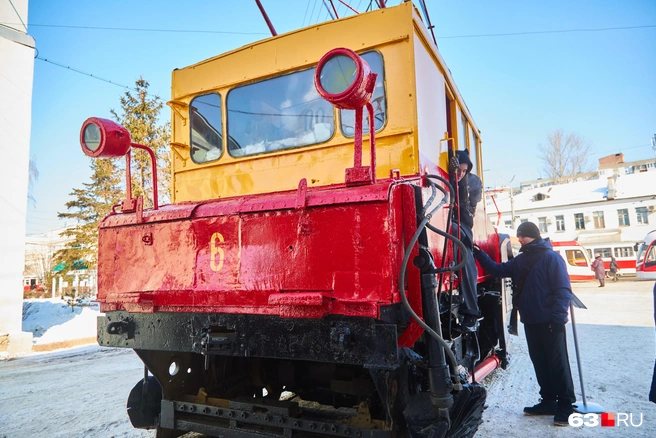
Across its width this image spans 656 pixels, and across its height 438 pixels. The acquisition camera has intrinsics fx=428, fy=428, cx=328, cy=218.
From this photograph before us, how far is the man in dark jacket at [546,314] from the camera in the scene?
160 inches

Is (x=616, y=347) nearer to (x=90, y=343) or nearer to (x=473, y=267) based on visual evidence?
(x=473, y=267)

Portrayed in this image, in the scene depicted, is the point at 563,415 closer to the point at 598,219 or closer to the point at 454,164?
the point at 454,164

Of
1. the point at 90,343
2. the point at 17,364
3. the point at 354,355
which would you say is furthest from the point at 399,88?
the point at 90,343

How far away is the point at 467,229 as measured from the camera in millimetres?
3477

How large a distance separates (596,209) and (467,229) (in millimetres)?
42684

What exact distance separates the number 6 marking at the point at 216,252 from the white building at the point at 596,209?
116ft

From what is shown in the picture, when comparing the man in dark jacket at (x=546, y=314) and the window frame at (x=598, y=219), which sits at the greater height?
the window frame at (x=598, y=219)

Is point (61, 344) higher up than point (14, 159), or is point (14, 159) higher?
point (14, 159)

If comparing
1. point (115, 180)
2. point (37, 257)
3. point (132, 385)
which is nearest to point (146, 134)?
point (115, 180)

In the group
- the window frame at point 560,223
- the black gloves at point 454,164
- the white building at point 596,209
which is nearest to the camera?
the black gloves at point 454,164

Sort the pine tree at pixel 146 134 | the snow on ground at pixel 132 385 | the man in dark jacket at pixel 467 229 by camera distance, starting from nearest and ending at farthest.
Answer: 1. the man in dark jacket at pixel 467 229
2. the snow on ground at pixel 132 385
3. the pine tree at pixel 146 134

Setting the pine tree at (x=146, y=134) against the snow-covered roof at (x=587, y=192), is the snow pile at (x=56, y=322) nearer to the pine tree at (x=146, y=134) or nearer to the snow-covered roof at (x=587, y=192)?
the pine tree at (x=146, y=134)

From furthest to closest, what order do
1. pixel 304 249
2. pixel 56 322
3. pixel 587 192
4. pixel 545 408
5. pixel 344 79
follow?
pixel 587 192 < pixel 56 322 < pixel 545 408 < pixel 304 249 < pixel 344 79

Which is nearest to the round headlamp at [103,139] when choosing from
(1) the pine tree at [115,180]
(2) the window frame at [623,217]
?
(1) the pine tree at [115,180]
